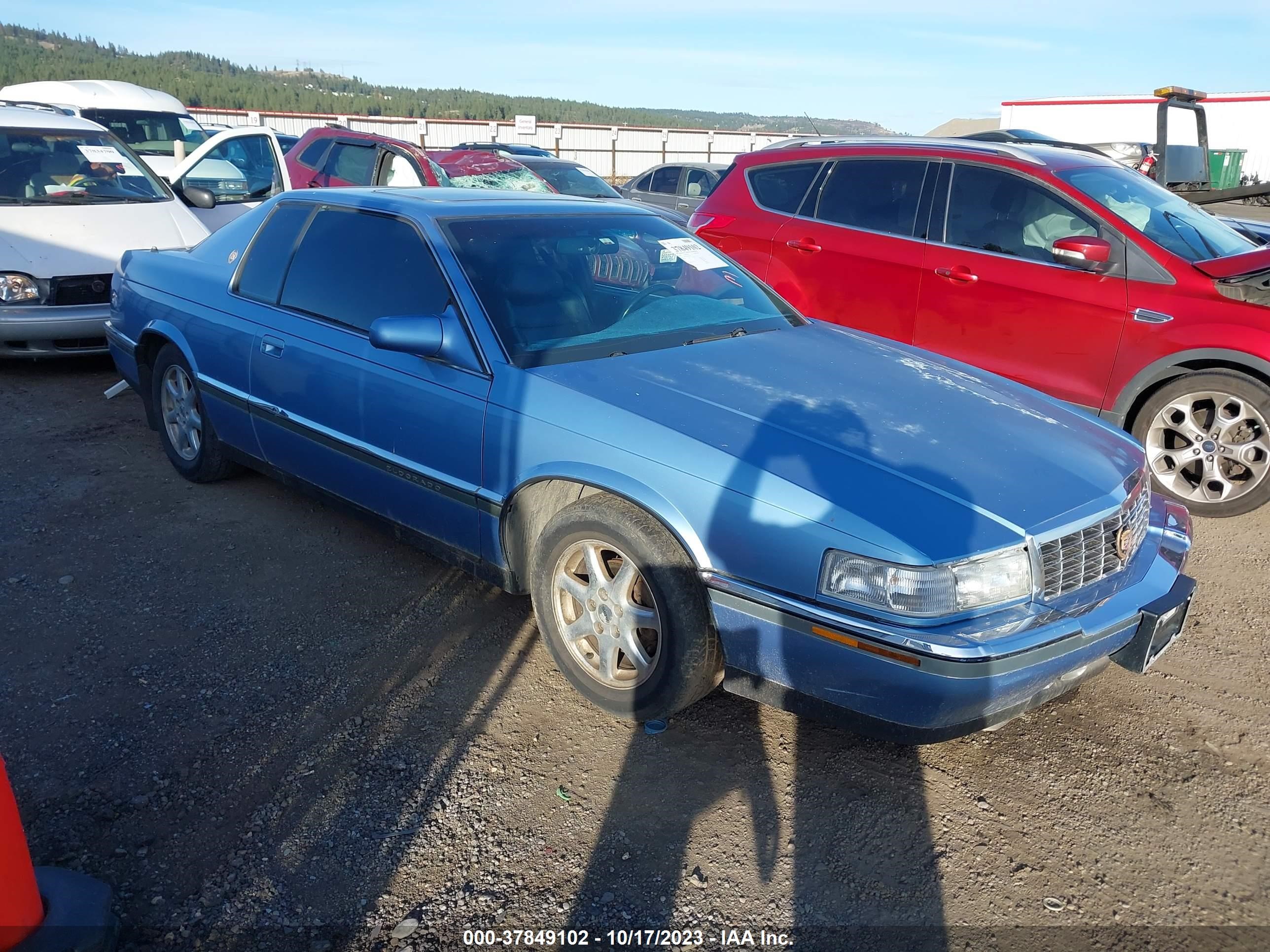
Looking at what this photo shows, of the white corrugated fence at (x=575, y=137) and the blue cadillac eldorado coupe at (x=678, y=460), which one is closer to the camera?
the blue cadillac eldorado coupe at (x=678, y=460)

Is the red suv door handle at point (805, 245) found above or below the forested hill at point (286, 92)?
below

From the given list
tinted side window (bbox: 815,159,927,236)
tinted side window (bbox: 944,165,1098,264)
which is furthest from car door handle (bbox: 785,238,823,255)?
tinted side window (bbox: 944,165,1098,264)

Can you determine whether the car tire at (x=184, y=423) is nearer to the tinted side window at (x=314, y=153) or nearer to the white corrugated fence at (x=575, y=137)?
the tinted side window at (x=314, y=153)

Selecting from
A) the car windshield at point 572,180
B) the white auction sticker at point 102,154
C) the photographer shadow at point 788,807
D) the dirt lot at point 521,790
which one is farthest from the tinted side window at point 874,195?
the car windshield at point 572,180

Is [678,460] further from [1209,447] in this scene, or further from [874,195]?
[874,195]

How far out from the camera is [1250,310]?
4.75 m

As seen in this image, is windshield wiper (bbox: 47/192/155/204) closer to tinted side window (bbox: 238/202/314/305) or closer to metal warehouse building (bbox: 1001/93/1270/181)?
tinted side window (bbox: 238/202/314/305)

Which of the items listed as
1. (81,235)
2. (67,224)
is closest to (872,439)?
(81,235)

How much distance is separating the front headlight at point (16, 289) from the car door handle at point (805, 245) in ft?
16.8

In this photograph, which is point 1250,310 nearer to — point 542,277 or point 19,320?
point 542,277

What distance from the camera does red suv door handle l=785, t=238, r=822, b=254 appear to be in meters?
6.17

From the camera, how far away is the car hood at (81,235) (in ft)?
21.7

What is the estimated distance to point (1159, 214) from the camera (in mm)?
5410

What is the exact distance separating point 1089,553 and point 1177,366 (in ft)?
8.78
